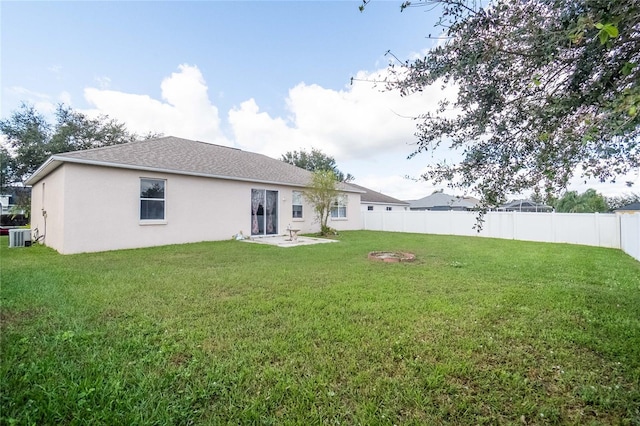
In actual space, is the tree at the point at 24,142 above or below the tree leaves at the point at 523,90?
above

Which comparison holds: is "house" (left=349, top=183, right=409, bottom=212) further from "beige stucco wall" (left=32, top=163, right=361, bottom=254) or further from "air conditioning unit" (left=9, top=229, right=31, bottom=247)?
"air conditioning unit" (left=9, top=229, right=31, bottom=247)

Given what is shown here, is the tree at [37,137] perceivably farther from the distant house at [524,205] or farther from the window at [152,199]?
the distant house at [524,205]

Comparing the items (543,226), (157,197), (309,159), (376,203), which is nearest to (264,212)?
(157,197)

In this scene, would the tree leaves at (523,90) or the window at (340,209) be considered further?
the window at (340,209)

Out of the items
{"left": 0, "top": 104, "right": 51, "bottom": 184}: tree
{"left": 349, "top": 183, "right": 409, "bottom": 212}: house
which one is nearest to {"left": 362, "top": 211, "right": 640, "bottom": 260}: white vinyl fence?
{"left": 349, "top": 183, "right": 409, "bottom": 212}: house

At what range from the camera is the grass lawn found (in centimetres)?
204

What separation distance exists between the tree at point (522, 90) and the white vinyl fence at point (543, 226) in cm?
792

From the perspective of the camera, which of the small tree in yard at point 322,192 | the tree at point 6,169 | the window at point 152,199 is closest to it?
the window at point 152,199

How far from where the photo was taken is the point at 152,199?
33.5 ft

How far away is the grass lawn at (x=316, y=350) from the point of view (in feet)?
6.70

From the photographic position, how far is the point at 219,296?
4.58 metres

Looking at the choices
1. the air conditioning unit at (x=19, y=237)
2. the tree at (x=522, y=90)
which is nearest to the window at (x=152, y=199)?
the air conditioning unit at (x=19, y=237)

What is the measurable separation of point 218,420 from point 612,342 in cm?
387

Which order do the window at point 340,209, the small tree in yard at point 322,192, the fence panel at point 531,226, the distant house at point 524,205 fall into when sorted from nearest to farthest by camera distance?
1. the distant house at point 524,205
2. the fence panel at point 531,226
3. the small tree in yard at point 322,192
4. the window at point 340,209
